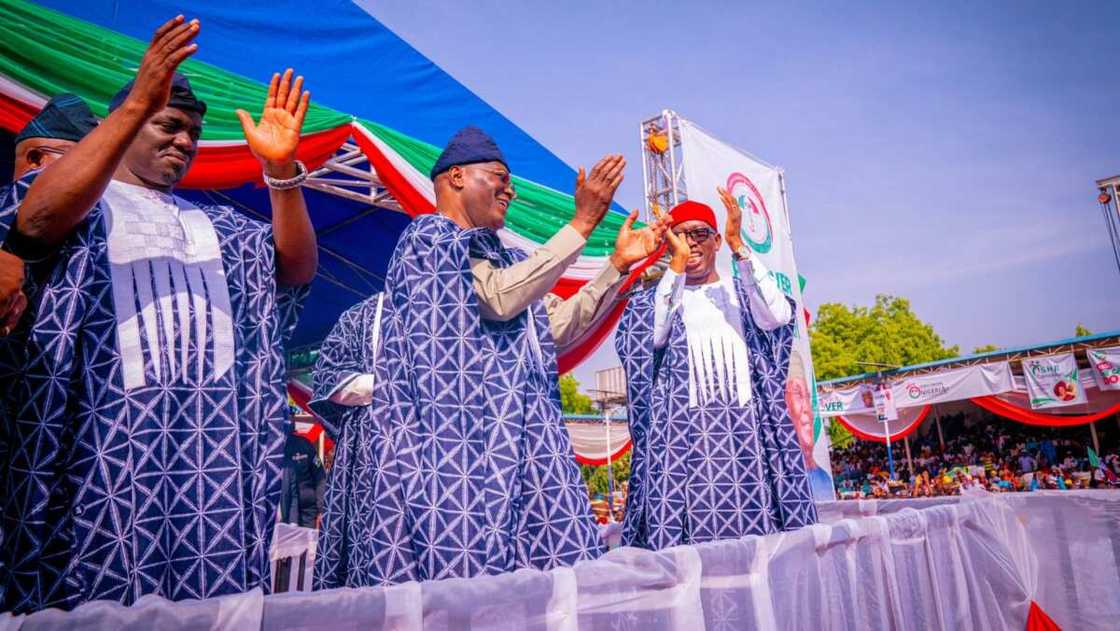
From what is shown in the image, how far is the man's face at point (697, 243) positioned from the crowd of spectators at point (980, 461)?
15.4 m

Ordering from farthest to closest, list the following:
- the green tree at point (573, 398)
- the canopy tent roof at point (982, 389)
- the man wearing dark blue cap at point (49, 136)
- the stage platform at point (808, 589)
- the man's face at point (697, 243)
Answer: the green tree at point (573, 398), the canopy tent roof at point (982, 389), the man's face at point (697, 243), the man wearing dark blue cap at point (49, 136), the stage platform at point (808, 589)

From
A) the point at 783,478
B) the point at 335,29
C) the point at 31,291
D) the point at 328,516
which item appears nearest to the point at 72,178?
the point at 31,291

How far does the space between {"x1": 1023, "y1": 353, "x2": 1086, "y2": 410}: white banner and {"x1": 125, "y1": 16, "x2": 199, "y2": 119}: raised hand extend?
18.5 m

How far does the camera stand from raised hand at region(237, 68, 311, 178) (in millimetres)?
1654

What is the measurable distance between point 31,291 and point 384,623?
100 centimetres

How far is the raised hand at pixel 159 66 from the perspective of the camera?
1302 millimetres

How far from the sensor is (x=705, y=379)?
2.99 m

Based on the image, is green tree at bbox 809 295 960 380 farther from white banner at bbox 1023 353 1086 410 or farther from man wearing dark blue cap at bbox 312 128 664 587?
man wearing dark blue cap at bbox 312 128 664 587

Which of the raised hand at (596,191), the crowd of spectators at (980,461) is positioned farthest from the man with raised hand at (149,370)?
the crowd of spectators at (980,461)

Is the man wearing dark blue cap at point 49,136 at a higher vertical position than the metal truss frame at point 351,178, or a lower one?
lower

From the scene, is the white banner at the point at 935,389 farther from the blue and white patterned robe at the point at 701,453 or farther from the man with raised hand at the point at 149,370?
the man with raised hand at the point at 149,370

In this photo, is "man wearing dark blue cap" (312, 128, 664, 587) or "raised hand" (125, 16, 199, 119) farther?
"man wearing dark blue cap" (312, 128, 664, 587)

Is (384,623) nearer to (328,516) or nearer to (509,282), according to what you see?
(509,282)

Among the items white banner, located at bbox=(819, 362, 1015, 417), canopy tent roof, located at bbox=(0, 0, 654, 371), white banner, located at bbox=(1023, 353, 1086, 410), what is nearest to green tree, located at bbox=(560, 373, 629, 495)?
white banner, located at bbox=(819, 362, 1015, 417)
